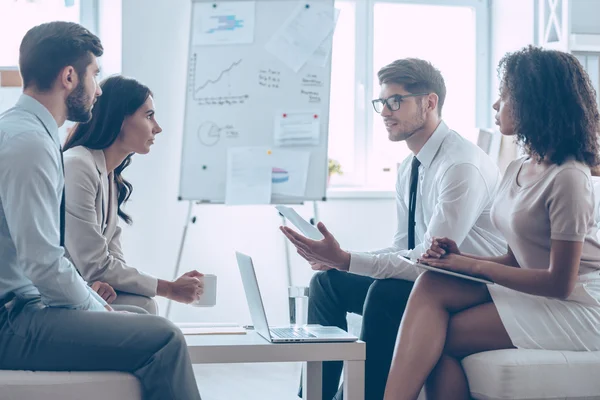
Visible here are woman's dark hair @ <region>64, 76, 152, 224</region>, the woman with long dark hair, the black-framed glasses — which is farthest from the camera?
the black-framed glasses

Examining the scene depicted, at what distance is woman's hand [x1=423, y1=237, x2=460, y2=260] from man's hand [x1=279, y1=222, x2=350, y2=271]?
0.32 m

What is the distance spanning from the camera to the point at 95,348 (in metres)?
1.52

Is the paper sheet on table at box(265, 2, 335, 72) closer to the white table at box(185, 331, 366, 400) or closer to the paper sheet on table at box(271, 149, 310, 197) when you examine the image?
the paper sheet on table at box(271, 149, 310, 197)

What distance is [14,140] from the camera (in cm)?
151

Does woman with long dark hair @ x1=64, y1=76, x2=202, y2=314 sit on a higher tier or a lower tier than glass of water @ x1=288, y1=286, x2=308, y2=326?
higher

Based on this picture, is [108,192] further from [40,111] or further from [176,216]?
[176,216]

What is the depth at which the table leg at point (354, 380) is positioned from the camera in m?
1.75

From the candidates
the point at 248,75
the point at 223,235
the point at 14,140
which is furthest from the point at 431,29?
the point at 14,140

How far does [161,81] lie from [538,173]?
2448mm

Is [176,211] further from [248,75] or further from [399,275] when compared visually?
[399,275]

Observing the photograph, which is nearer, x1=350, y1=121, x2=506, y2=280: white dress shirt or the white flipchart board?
x1=350, y1=121, x2=506, y2=280: white dress shirt

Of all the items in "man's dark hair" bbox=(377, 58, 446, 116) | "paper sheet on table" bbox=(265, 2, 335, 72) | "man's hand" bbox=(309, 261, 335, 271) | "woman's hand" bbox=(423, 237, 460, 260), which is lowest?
"man's hand" bbox=(309, 261, 335, 271)

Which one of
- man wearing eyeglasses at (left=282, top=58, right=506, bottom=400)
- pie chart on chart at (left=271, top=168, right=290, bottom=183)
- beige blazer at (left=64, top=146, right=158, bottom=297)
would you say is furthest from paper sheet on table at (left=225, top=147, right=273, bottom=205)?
beige blazer at (left=64, top=146, right=158, bottom=297)

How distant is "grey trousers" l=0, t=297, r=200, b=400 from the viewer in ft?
4.98
